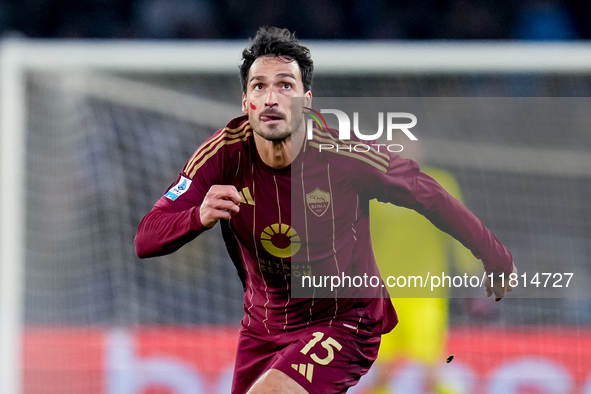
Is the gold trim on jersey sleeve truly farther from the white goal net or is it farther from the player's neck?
the white goal net

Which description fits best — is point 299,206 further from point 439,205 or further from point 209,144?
point 439,205

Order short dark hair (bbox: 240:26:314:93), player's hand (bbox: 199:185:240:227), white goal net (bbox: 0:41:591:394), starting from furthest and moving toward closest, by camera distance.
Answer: white goal net (bbox: 0:41:591:394) → short dark hair (bbox: 240:26:314:93) → player's hand (bbox: 199:185:240:227)

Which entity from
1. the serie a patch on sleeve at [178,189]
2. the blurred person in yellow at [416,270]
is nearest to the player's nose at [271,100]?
the serie a patch on sleeve at [178,189]

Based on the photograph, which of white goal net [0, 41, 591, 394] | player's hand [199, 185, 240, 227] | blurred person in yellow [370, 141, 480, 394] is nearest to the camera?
player's hand [199, 185, 240, 227]

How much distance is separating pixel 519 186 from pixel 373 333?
2310mm

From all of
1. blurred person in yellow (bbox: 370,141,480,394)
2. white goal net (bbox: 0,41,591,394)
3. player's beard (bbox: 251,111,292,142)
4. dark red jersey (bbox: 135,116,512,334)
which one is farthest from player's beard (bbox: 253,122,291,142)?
white goal net (bbox: 0,41,591,394)

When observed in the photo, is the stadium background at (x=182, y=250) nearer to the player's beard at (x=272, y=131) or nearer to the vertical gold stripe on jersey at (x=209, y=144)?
the vertical gold stripe on jersey at (x=209, y=144)

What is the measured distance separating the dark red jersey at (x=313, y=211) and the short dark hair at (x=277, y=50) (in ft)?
0.71

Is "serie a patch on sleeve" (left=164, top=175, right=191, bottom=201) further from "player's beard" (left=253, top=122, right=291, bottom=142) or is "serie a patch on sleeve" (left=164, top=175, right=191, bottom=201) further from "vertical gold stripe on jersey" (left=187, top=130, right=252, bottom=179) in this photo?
"player's beard" (left=253, top=122, right=291, bottom=142)

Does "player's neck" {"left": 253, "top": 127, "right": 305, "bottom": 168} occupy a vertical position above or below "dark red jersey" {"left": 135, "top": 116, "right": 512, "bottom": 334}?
above

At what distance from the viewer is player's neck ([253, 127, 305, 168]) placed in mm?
2947

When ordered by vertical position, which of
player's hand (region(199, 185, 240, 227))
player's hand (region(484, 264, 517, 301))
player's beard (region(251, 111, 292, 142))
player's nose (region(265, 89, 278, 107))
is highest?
player's nose (region(265, 89, 278, 107))

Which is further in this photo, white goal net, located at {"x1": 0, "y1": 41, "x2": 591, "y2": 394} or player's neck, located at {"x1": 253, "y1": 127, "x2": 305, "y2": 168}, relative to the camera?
white goal net, located at {"x1": 0, "y1": 41, "x2": 591, "y2": 394}

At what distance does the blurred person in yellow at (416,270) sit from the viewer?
4.27m
